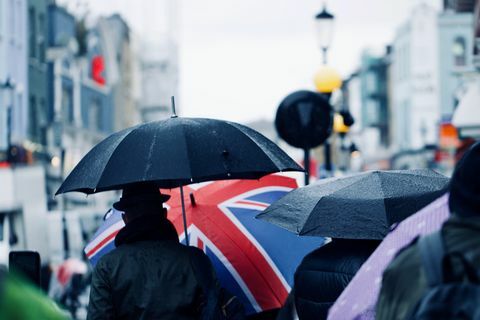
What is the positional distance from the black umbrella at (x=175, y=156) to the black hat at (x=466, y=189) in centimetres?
276

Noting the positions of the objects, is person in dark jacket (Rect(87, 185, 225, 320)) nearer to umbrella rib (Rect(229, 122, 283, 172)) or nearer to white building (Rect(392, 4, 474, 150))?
umbrella rib (Rect(229, 122, 283, 172))

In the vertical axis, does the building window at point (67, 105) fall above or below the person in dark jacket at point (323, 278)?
below

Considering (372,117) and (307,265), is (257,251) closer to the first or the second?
(307,265)

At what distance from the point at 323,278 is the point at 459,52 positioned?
68.4 meters

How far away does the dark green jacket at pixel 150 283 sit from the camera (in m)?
5.87

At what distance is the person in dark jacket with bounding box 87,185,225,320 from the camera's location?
5871 millimetres

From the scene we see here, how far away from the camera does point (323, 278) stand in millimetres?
6289

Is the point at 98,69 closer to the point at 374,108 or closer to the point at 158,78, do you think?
the point at 374,108

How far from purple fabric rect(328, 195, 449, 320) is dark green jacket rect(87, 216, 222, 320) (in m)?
1.87

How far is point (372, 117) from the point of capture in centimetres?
9312

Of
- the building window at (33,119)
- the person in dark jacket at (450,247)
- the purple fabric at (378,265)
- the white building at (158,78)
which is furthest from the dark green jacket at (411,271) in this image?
the white building at (158,78)

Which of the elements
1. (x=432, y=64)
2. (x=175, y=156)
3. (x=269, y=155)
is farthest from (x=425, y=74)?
(x=175, y=156)

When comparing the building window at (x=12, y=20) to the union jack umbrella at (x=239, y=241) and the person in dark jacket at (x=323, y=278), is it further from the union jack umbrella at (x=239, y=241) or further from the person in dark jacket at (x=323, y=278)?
the person in dark jacket at (x=323, y=278)

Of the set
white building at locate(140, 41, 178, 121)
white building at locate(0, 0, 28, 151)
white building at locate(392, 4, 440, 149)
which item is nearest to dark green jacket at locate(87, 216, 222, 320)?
white building at locate(0, 0, 28, 151)
